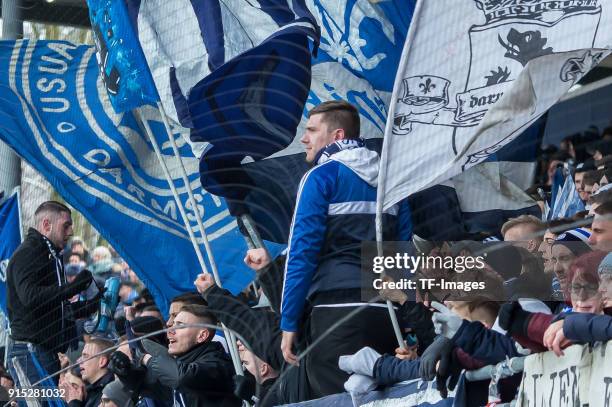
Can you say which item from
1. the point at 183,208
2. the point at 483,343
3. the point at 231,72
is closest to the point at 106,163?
the point at 183,208

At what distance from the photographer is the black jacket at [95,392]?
6875mm

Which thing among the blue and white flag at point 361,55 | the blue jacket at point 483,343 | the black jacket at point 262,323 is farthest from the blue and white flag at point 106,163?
the blue jacket at point 483,343

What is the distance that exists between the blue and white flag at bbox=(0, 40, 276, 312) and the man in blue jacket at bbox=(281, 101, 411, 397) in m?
2.15

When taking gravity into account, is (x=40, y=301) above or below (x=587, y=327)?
below

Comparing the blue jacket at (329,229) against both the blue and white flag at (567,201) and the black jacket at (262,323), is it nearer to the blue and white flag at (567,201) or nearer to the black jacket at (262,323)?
the black jacket at (262,323)

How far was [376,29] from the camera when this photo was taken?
286 inches

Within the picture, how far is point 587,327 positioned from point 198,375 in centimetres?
260

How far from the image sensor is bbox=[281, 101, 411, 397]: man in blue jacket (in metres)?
4.86

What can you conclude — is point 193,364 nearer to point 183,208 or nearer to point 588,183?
point 588,183

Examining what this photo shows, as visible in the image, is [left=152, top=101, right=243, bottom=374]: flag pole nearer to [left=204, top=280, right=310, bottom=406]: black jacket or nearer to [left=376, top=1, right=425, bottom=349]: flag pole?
[left=204, top=280, right=310, bottom=406]: black jacket

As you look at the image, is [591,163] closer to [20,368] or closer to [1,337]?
[20,368]

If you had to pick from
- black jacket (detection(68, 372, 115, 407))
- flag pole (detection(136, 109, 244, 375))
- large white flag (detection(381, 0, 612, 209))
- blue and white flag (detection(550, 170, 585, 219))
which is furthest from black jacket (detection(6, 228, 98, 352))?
large white flag (detection(381, 0, 612, 209))

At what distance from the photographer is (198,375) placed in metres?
5.51

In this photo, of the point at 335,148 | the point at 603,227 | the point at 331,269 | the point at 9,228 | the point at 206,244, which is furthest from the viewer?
the point at 9,228
